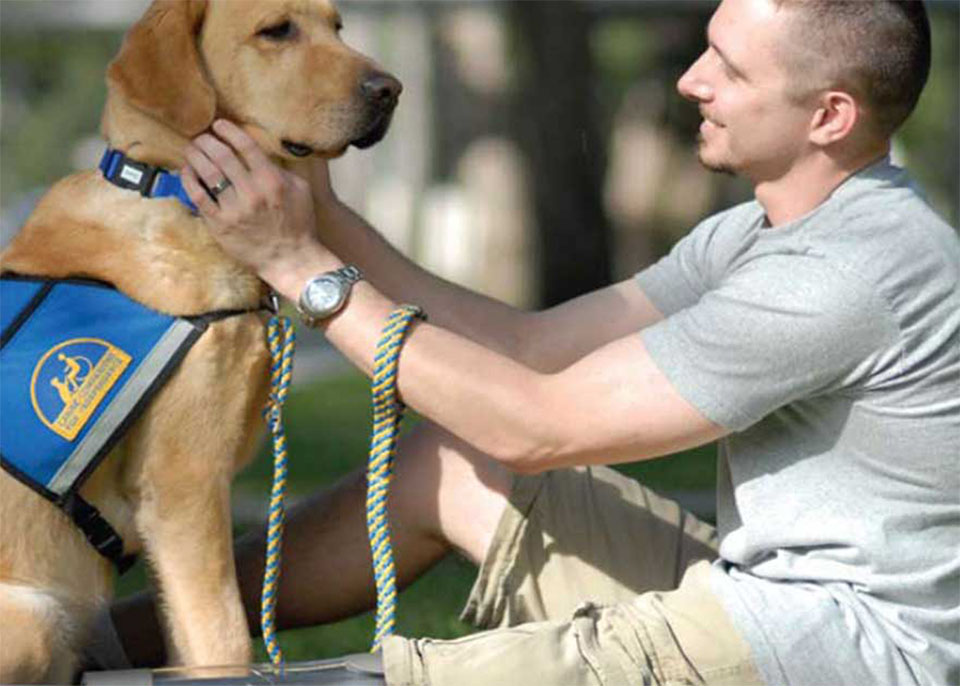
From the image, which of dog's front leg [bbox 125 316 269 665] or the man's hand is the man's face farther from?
dog's front leg [bbox 125 316 269 665]

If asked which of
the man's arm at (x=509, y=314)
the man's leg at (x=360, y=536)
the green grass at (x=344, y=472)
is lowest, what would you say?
the green grass at (x=344, y=472)

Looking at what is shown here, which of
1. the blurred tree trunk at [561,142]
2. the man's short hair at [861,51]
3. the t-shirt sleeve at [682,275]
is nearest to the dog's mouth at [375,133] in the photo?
the t-shirt sleeve at [682,275]

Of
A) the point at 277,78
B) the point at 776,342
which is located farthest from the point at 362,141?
the point at 776,342

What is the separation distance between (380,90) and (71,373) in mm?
796

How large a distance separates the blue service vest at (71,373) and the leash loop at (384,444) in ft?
1.21

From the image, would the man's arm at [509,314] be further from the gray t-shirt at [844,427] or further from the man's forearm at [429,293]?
the gray t-shirt at [844,427]

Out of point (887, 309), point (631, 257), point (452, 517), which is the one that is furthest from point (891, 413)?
point (631, 257)

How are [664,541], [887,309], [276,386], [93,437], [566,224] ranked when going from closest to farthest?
[887,309]
[93,437]
[276,386]
[664,541]
[566,224]

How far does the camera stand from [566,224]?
41.1 ft

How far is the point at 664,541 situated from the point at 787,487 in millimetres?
552

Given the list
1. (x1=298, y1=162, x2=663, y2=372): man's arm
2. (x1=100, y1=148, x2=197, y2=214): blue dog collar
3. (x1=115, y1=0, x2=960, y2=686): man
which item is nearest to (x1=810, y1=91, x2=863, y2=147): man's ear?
(x1=115, y1=0, x2=960, y2=686): man

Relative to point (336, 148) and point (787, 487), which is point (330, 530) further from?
point (787, 487)

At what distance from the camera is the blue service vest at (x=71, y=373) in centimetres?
309

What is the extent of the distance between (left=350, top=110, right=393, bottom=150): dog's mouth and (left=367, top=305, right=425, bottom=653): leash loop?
0.43m
